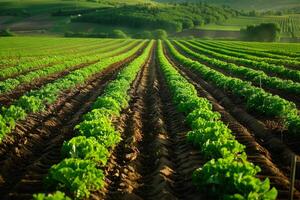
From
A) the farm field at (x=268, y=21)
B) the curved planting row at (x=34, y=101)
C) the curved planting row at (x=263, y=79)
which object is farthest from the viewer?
the farm field at (x=268, y=21)

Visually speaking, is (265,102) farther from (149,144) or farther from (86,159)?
(86,159)

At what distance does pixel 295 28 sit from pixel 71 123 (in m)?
116

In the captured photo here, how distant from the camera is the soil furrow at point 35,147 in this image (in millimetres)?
8844

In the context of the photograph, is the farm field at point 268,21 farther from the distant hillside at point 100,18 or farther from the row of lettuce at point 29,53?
the row of lettuce at point 29,53

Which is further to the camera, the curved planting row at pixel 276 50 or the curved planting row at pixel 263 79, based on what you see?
the curved planting row at pixel 276 50

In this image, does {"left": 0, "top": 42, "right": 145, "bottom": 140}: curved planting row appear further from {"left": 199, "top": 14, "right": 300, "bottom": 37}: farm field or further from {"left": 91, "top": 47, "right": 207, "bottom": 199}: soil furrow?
{"left": 199, "top": 14, "right": 300, "bottom": 37}: farm field

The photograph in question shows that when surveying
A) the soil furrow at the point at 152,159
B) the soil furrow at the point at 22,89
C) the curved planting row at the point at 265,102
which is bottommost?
the soil furrow at the point at 22,89

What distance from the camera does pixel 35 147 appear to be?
472 inches

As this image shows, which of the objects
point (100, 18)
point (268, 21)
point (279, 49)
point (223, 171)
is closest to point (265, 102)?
point (223, 171)

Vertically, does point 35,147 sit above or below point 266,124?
below

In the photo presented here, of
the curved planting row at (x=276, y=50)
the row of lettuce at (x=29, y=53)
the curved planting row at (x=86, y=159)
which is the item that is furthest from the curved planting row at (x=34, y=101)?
the curved planting row at (x=276, y=50)

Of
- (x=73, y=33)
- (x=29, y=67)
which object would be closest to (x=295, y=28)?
(x=73, y=33)

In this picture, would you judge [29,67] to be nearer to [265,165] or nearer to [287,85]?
[287,85]

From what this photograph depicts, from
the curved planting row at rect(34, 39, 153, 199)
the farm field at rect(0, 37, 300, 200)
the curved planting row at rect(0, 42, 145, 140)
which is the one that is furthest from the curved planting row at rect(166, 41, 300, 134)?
the curved planting row at rect(0, 42, 145, 140)
